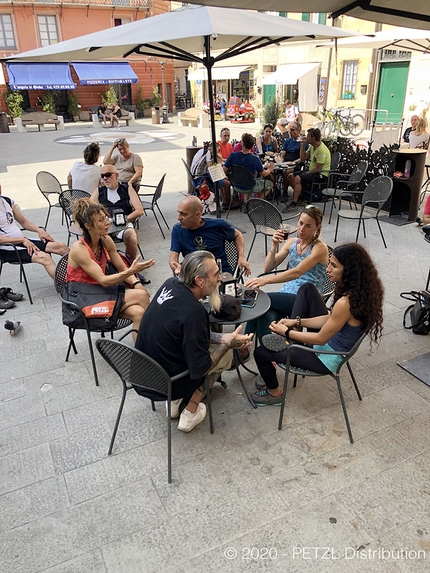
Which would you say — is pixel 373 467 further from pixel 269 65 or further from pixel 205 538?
pixel 269 65

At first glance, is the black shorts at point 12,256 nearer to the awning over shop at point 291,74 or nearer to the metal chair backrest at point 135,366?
the metal chair backrest at point 135,366

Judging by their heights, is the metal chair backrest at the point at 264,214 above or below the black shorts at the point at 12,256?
above

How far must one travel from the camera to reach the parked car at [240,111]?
79.9 ft

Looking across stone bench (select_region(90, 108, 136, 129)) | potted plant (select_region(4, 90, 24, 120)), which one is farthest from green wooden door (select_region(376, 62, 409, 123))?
potted plant (select_region(4, 90, 24, 120))

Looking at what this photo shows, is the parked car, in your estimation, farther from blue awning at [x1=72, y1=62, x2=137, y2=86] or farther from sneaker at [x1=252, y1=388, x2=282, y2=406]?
sneaker at [x1=252, y1=388, x2=282, y2=406]

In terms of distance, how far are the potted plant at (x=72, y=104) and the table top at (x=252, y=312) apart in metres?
29.4

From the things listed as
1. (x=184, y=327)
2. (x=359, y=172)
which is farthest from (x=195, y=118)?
(x=184, y=327)

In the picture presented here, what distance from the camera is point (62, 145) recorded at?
17391 mm

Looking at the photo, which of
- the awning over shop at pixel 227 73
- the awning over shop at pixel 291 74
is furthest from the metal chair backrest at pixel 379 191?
the awning over shop at pixel 227 73

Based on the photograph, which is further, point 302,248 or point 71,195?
point 71,195

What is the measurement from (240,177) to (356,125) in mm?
12098

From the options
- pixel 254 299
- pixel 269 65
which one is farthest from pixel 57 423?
pixel 269 65

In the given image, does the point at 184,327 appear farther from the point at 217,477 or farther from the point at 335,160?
the point at 335,160

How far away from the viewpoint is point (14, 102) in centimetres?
2644
